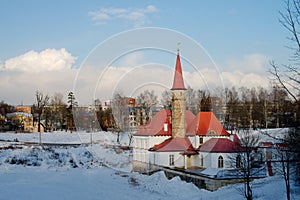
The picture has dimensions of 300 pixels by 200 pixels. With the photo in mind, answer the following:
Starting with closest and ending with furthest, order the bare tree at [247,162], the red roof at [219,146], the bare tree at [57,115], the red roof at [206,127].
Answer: the bare tree at [247,162] → the red roof at [219,146] → the red roof at [206,127] → the bare tree at [57,115]

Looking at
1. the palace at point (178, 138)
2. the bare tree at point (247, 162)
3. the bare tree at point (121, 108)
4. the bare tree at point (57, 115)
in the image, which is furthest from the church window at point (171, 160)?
the bare tree at point (57, 115)

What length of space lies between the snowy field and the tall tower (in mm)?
4768

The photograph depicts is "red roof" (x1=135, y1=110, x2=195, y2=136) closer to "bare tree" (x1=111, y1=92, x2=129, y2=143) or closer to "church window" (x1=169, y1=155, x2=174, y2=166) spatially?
"church window" (x1=169, y1=155, x2=174, y2=166)

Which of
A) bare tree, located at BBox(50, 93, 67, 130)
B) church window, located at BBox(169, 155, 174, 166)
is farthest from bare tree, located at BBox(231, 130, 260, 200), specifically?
bare tree, located at BBox(50, 93, 67, 130)

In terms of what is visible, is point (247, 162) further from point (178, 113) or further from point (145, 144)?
point (145, 144)

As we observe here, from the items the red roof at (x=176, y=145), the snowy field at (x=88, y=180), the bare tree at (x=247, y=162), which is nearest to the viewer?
the bare tree at (x=247, y=162)

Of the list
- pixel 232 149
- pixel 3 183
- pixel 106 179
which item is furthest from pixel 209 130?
pixel 3 183

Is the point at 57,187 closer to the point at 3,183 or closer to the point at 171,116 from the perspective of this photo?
the point at 3,183

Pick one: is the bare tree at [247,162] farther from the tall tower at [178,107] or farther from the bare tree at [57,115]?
the bare tree at [57,115]

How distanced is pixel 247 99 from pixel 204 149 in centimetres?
3888

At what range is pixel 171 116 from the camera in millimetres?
30438

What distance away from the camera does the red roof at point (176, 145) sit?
27750 millimetres

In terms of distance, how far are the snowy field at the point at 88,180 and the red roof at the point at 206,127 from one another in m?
5.16

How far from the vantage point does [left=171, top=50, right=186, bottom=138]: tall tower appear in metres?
29.0
